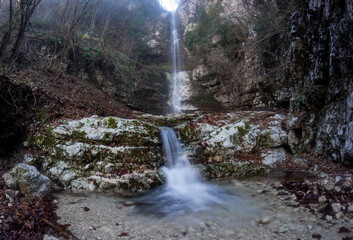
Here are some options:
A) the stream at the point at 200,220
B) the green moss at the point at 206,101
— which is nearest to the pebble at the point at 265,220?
the stream at the point at 200,220

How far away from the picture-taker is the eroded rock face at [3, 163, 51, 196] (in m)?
3.81

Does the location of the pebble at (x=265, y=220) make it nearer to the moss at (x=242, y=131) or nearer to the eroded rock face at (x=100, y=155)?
the eroded rock face at (x=100, y=155)

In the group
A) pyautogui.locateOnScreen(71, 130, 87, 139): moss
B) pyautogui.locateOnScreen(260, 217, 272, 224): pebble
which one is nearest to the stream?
pyautogui.locateOnScreen(260, 217, 272, 224): pebble

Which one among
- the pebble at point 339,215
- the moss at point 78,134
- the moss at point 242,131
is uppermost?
the moss at point 78,134

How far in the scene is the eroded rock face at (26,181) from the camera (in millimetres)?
3809

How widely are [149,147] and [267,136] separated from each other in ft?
12.5

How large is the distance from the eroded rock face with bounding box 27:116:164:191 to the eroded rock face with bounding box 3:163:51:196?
83cm

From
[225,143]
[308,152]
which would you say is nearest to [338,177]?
[308,152]

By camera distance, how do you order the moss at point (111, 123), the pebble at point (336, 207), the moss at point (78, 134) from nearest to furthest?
the pebble at point (336, 207), the moss at point (78, 134), the moss at point (111, 123)

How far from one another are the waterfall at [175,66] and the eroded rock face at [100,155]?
8826 millimetres

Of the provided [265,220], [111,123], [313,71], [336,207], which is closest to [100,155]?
[111,123]

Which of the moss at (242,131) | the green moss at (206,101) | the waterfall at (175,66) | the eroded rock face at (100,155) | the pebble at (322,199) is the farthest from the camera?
the waterfall at (175,66)

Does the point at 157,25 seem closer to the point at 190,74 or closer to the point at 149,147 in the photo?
the point at 190,74

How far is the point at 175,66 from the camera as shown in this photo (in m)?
18.3
